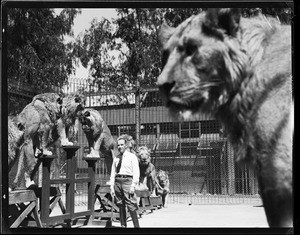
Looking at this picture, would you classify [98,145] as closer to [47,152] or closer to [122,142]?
[122,142]

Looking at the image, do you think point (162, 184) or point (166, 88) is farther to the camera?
point (162, 184)

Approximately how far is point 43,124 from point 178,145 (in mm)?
1574

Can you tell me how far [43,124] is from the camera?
4.62 meters

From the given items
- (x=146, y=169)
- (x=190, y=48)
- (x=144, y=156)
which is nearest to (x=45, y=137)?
(x=144, y=156)

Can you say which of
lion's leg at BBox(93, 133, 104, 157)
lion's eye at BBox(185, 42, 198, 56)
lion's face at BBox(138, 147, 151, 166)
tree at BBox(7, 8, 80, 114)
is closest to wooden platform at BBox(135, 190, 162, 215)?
lion's face at BBox(138, 147, 151, 166)

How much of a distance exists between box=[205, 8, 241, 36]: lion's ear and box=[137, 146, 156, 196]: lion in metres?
2.97

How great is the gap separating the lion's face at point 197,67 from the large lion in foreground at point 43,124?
2.07 metres

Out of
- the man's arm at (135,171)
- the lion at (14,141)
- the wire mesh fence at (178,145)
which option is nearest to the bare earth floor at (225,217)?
the wire mesh fence at (178,145)

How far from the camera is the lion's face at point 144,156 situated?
5363 mm

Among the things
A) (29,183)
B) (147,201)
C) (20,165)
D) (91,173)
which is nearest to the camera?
(20,165)

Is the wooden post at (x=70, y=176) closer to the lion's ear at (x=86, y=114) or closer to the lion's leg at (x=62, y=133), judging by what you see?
the lion's leg at (x=62, y=133)

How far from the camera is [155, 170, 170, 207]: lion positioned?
6.15 m
